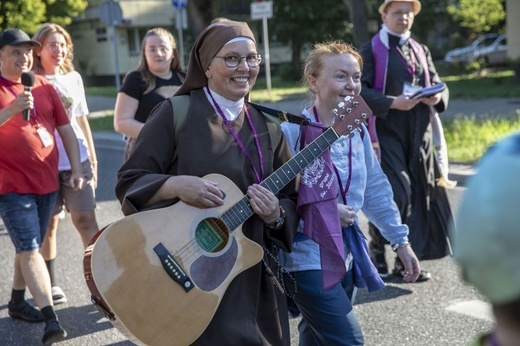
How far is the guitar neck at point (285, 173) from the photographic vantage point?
314 cm

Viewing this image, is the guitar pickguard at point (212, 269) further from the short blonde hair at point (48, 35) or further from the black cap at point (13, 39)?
the short blonde hair at point (48, 35)

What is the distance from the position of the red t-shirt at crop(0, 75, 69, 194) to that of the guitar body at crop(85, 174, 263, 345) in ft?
7.21

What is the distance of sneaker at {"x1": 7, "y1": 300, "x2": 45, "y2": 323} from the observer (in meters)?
5.48

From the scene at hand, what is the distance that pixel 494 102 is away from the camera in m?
18.7

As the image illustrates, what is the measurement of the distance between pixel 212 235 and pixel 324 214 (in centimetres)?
51

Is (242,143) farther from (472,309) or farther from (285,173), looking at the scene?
(472,309)

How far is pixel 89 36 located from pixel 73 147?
4298 centimetres

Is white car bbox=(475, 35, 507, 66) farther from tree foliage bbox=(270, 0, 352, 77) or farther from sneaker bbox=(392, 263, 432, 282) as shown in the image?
sneaker bbox=(392, 263, 432, 282)

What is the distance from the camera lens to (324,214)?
3.39 meters

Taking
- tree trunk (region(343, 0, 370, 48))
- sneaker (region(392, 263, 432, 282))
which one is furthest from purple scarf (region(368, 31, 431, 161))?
tree trunk (region(343, 0, 370, 48))

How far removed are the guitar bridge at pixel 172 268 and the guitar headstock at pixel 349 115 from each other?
2.95 ft

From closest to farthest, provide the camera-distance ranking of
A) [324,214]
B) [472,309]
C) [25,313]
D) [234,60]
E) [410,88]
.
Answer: [234,60], [324,214], [472,309], [25,313], [410,88]

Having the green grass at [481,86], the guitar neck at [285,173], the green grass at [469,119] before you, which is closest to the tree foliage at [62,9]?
the green grass at [469,119]

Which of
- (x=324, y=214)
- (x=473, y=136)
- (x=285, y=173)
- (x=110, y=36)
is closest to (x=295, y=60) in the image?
(x=110, y=36)
